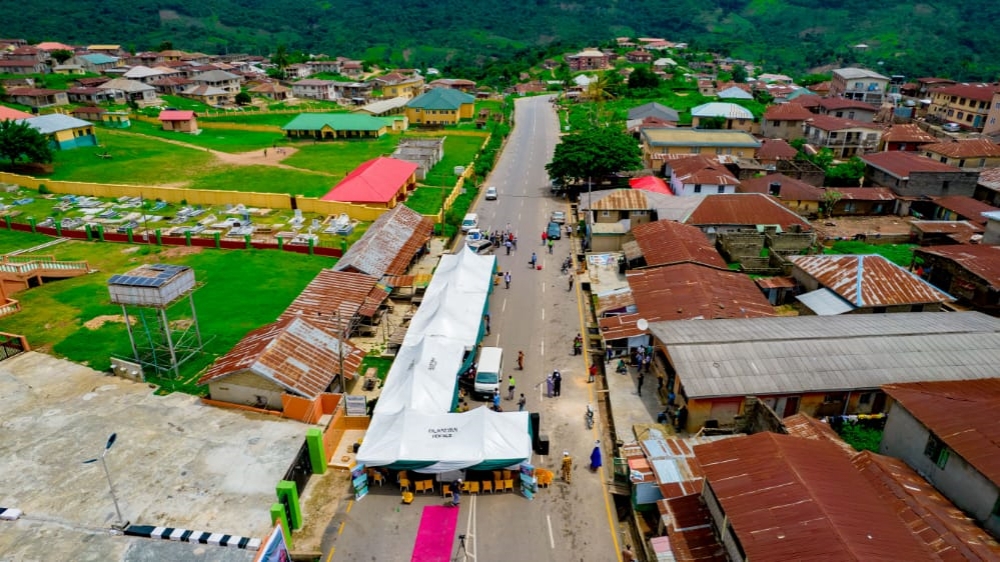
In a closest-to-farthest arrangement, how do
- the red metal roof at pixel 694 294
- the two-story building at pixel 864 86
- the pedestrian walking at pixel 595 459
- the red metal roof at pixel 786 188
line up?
1. the pedestrian walking at pixel 595 459
2. the red metal roof at pixel 694 294
3. the red metal roof at pixel 786 188
4. the two-story building at pixel 864 86

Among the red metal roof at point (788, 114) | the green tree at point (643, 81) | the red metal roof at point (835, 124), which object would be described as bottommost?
the red metal roof at point (835, 124)

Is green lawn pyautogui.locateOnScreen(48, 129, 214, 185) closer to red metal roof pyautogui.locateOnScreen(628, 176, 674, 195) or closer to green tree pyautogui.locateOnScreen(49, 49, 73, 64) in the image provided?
red metal roof pyautogui.locateOnScreen(628, 176, 674, 195)

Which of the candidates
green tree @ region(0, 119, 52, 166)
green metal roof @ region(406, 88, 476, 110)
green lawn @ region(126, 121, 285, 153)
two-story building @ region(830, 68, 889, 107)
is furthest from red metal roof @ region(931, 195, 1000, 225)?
green tree @ region(0, 119, 52, 166)

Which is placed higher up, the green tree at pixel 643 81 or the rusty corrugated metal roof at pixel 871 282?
the green tree at pixel 643 81

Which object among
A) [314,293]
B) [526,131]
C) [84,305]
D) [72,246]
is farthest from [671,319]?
[526,131]

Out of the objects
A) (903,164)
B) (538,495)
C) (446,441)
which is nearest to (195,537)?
(446,441)

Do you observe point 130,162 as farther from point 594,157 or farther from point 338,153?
point 594,157

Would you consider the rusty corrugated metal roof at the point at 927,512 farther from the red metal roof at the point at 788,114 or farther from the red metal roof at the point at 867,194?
the red metal roof at the point at 788,114

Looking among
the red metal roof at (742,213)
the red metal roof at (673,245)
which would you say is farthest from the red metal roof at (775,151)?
the red metal roof at (673,245)
